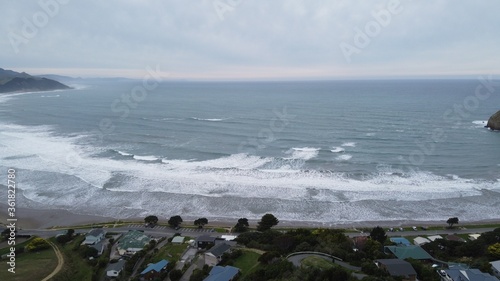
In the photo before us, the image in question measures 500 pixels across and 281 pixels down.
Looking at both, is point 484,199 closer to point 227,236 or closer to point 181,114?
point 227,236

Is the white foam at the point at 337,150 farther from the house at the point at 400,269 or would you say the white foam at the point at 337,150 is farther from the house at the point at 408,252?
the house at the point at 400,269

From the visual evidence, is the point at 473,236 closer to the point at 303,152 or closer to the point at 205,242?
the point at 205,242

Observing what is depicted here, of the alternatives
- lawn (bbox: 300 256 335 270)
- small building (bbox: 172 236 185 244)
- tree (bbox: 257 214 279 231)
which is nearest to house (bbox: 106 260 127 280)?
small building (bbox: 172 236 185 244)

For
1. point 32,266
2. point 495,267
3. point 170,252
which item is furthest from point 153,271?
point 495,267

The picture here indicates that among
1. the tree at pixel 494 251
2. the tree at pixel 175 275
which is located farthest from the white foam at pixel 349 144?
the tree at pixel 175 275

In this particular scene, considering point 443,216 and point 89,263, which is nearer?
point 89,263

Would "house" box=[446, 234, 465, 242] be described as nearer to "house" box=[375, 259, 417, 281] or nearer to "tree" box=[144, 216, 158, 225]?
"house" box=[375, 259, 417, 281]

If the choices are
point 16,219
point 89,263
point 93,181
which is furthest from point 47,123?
point 89,263
